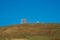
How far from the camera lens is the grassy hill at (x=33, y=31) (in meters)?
5.36

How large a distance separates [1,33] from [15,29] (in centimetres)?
51

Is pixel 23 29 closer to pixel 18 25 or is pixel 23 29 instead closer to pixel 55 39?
pixel 18 25

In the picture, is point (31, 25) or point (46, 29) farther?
point (31, 25)

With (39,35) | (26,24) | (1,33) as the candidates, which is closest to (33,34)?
(39,35)

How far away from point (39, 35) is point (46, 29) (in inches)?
12.1

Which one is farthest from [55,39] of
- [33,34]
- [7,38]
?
[7,38]

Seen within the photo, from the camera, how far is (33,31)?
5.50 metres

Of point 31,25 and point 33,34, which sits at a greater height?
point 31,25

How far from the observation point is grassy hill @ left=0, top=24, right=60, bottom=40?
17.6 ft

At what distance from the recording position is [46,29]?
5.48m

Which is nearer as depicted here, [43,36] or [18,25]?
[43,36]

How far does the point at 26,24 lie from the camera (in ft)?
19.1

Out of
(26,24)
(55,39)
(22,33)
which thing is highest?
(26,24)

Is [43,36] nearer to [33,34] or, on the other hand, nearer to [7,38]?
[33,34]
